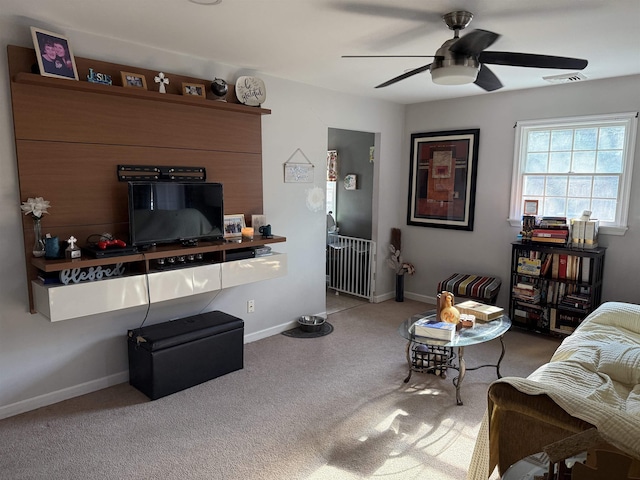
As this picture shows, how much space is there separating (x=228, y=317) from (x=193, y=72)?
76.2 inches

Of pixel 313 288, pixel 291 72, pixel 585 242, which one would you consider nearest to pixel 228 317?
pixel 313 288

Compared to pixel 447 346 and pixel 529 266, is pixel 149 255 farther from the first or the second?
pixel 529 266

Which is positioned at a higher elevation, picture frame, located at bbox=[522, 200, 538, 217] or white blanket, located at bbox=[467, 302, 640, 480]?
picture frame, located at bbox=[522, 200, 538, 217]

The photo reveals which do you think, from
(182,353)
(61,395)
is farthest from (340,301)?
(61,395)

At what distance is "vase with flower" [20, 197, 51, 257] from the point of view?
258 centimetres

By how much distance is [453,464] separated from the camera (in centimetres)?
229

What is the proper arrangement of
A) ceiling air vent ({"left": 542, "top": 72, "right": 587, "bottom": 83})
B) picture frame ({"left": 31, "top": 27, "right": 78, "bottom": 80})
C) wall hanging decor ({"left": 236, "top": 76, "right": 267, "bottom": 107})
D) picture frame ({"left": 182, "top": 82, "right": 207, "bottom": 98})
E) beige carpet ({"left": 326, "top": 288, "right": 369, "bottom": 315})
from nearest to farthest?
picture frame ({"left": 31, "top": 27, "right": 78, "bottom": 80}) < picture frame ({"left": 182, "top": 82, "right": 207, "bottom": 98}) < wall hanging decor ({"left": 236, "top": 76, "right": 267, "bottom": 107}) < ceiling air vent ({"left": 542, "top": 72, "right": 587, "bottom": 83}) < beige carpet ({"left": 326, "top": 288, "right": 369, "bottom": 315})

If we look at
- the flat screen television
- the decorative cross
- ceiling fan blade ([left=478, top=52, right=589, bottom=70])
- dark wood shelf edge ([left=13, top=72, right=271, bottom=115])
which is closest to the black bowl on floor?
the flat screen television

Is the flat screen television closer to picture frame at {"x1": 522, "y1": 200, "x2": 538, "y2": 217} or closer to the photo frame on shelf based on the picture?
the photo frame on shelf

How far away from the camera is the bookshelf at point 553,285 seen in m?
3.88

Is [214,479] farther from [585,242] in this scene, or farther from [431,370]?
[585,242]

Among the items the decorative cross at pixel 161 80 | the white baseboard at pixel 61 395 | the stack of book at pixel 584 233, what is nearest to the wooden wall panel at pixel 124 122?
the decorative cross at pixel 161 80

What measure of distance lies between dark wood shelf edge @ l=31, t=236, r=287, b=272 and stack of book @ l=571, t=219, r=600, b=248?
107 inches

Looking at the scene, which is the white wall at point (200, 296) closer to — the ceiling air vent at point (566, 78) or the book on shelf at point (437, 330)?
the book on shelf at point (437, 330)
